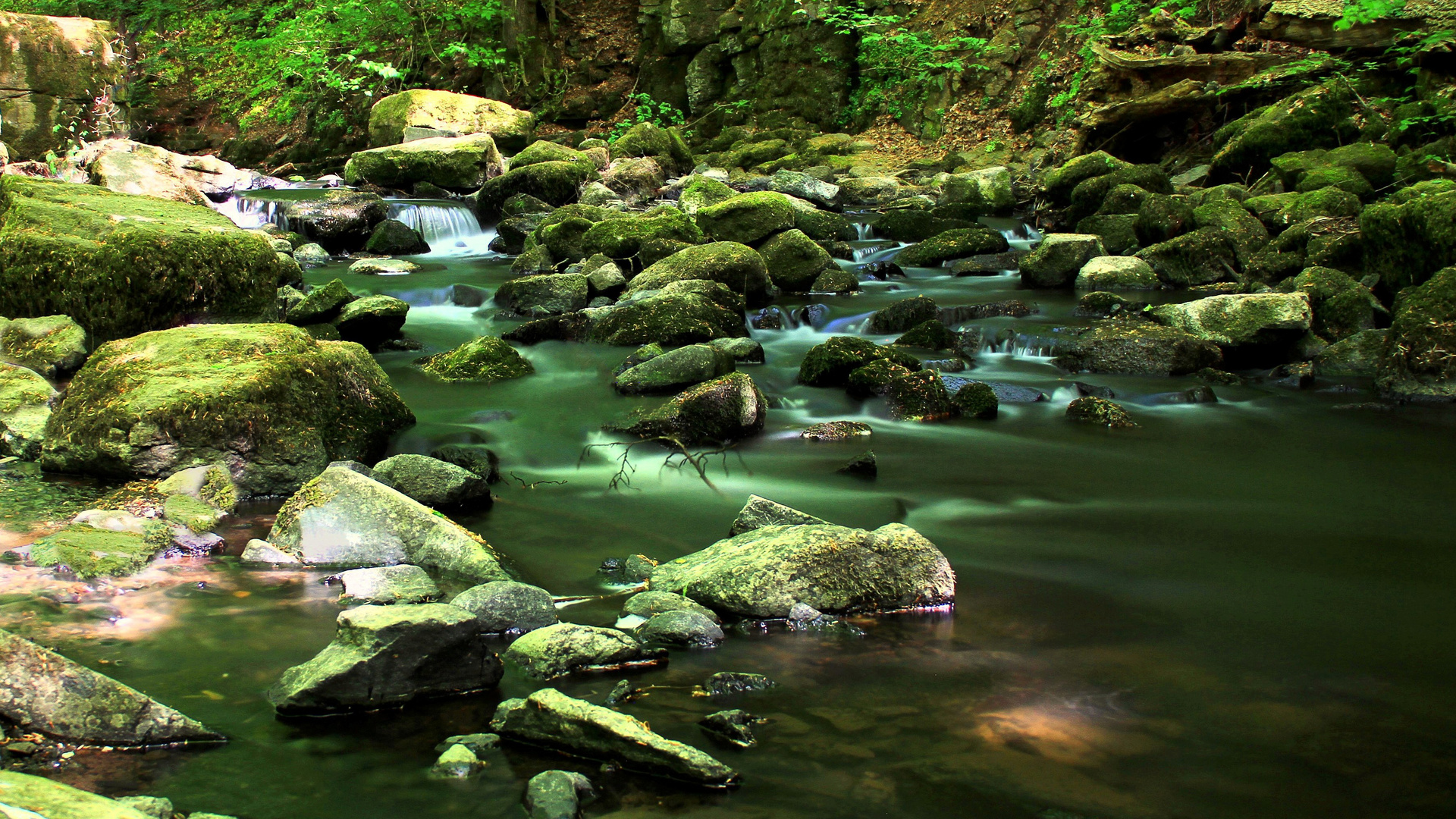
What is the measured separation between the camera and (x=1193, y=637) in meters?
3.74

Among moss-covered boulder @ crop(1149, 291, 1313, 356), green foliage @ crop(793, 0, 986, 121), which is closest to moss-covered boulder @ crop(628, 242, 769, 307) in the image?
moss-covered boulder @ crop(1149, 291, 1313, 356)

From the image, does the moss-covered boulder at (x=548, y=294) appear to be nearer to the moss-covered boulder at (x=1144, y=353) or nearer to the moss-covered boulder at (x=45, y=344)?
the moss-covered boulder at (x=45, y=344)

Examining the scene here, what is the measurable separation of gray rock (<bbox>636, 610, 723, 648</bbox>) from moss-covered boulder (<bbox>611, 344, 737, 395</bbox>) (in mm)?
3966

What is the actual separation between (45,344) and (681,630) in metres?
5.59

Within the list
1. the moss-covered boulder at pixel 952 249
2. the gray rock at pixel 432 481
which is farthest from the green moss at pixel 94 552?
the moss-covered boulder at pixel 952 249

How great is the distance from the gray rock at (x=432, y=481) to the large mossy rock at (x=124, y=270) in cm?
290

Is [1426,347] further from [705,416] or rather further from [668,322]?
[668,322]

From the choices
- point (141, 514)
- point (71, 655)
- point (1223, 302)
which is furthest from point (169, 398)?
point (1223, 302)

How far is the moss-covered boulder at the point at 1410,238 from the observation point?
8.17 metres

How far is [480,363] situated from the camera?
806 centimetres

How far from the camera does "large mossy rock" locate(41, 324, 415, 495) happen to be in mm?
5012

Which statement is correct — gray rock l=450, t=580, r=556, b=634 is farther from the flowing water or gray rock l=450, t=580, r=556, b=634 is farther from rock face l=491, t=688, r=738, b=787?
rock face l=491, t=688, r=738, b=787

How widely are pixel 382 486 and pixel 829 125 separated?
20538 mm

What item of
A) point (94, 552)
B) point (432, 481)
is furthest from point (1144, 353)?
point (94, 552)
